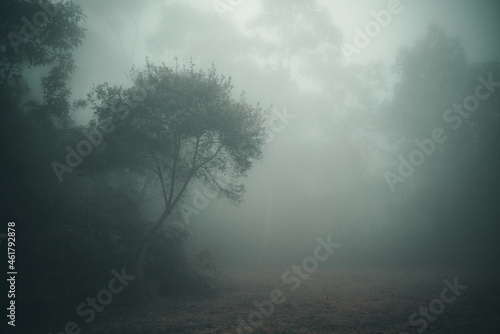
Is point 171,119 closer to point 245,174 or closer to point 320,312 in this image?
point 245,174

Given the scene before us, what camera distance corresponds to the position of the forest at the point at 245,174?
38.3 feet

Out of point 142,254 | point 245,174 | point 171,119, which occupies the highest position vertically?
point 171,119

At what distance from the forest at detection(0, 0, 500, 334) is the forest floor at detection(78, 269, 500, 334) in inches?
5.9

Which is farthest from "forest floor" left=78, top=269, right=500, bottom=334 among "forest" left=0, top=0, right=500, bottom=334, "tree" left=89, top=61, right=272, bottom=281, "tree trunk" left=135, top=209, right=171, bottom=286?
"tree" left=89, top=61, right=272, bottom=281

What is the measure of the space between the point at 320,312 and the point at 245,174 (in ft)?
32.6

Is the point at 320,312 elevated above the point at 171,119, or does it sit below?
below

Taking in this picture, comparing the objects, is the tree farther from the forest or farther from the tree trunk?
the forest

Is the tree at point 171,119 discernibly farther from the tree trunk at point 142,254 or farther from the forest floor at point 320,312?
the forest floor at point 320,312

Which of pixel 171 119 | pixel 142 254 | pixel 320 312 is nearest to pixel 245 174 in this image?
pixel 171 119

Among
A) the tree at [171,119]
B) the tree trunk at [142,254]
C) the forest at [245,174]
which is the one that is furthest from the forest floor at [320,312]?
the tree at [171,119]

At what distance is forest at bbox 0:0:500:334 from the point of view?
1167 centimetres

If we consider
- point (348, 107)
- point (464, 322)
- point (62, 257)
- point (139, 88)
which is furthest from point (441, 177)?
point (62, 257)

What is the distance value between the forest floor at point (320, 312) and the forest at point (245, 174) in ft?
0.49

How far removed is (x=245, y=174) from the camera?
18688mm
